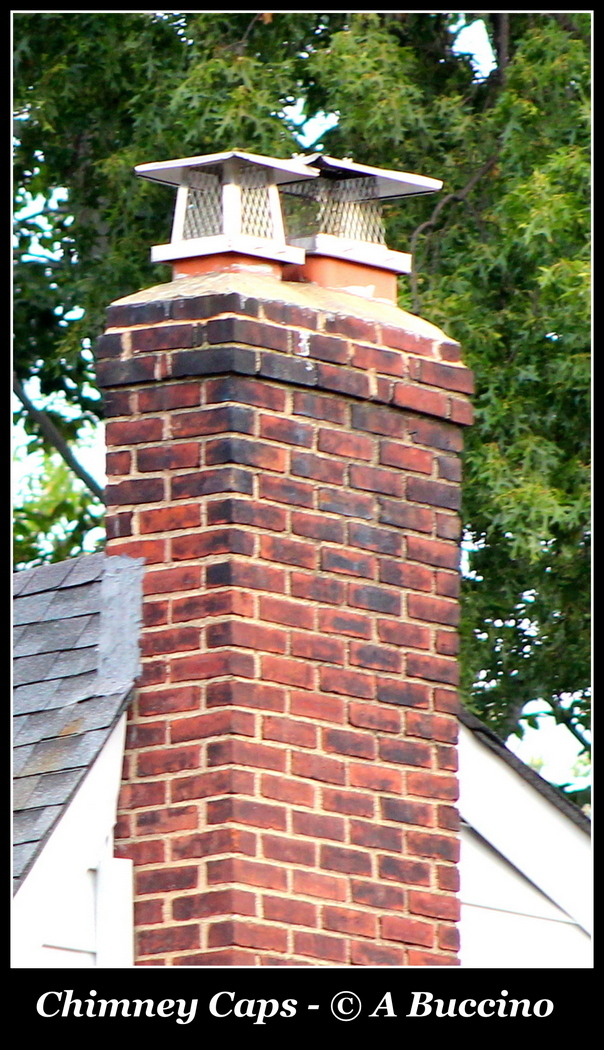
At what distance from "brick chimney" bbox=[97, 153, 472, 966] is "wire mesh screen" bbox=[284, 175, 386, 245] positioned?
0.13 ft

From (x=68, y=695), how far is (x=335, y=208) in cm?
142

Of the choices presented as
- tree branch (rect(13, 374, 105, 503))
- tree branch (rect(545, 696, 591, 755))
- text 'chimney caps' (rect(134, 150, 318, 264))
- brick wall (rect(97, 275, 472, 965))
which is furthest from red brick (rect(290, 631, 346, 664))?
tree branch (rect(13, 374, 105, 503))

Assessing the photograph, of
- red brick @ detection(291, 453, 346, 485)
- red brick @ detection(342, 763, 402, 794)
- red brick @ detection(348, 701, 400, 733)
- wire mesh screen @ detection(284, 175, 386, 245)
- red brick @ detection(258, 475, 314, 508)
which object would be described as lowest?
red brick @ detection(342, 763, 402, 794)

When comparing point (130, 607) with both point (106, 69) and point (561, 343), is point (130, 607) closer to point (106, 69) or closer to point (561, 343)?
point (561, 343)

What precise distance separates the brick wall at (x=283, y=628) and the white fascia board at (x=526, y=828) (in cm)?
81

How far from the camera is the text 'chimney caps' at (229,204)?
4.77 meters

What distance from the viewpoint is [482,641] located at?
10.2 metres

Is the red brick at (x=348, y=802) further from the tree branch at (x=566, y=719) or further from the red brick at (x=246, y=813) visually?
the tree branch at (x=566, y=719)

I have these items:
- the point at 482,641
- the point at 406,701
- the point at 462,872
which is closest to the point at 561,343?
the point at 482,641

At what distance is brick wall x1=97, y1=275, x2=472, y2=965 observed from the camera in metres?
4.34

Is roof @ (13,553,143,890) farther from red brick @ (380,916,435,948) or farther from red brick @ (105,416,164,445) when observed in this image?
red brick @ (380,916,435,948)

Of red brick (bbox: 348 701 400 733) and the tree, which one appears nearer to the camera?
red brick (bbox: 348 701 400 733)
